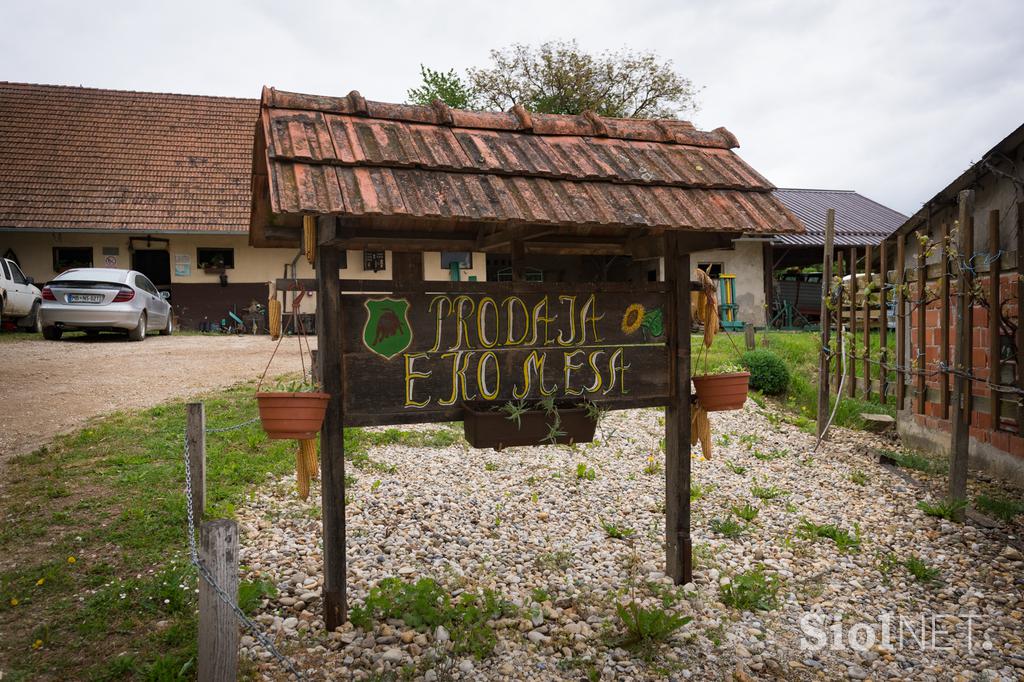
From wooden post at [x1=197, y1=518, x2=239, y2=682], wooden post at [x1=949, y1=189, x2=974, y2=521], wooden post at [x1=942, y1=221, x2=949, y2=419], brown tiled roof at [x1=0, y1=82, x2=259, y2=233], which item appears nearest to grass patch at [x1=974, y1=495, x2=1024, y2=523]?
wooden post at [x1=949, y1=189, x2=974, y2=521]

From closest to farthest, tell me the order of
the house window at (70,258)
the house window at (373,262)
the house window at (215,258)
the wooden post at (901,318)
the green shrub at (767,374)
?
the wooden post at (901,318), the green shrub at (767,374), the house window at (70,258), the house window at (215,258), the house window at (373,262)

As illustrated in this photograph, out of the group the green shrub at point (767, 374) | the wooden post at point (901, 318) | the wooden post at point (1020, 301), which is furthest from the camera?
the green shrub at point (767, 374)

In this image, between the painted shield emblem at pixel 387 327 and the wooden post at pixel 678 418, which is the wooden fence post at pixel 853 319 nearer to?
the wooden post at pixel 678 418

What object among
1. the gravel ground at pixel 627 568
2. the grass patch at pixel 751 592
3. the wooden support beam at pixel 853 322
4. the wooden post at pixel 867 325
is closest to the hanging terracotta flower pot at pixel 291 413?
the gravel ground at pixel 627 568

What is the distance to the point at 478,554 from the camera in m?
5.08

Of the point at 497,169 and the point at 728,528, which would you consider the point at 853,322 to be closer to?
the point at 728,528

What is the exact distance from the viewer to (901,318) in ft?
26.2

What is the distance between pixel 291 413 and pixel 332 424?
35 cm

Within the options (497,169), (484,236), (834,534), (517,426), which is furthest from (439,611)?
(834,534)

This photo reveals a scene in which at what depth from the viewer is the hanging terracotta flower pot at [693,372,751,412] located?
444 centimetres

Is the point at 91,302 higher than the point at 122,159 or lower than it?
lower

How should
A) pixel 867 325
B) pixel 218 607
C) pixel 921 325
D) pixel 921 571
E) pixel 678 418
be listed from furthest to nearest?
pixel 867 325 < pixel 921 325 < pixel 921 571 < pixel 678 418 < pixel 218 607

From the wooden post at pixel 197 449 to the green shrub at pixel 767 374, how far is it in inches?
318

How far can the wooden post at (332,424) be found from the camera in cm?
369
